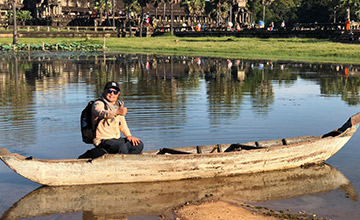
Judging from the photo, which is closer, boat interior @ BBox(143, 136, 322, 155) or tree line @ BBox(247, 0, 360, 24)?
boat interior @ BBox(143, 136, 322, 155)

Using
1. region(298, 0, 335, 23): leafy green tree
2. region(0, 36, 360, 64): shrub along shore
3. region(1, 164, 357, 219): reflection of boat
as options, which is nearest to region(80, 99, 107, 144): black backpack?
region(1, 164, 357, 219): reflection of boat

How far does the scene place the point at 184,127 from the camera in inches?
572

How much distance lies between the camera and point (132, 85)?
25125 millimetres

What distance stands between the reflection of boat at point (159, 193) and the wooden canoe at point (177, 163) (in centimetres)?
14

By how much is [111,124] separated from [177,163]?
1.34m

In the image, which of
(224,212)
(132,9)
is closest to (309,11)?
(132,9)

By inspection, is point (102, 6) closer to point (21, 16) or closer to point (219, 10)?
point (21, 16)

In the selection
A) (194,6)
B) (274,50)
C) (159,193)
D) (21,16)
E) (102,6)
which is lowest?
(159,193)

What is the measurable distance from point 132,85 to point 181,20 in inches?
3587

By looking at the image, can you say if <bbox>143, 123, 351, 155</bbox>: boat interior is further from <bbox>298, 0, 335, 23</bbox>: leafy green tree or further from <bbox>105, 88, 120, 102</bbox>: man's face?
<bbox>298, 0, 335, 23</bbox>: leafy green tree

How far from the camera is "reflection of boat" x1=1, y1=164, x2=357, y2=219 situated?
28.5 ft

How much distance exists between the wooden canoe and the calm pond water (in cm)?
17

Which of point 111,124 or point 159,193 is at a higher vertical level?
point 111,124

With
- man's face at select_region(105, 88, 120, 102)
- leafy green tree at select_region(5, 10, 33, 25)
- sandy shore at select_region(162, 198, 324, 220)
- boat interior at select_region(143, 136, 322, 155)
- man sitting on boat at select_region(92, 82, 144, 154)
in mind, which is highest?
leafy green tree at select_region(5, 10, 33, 25)
